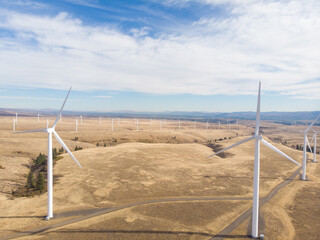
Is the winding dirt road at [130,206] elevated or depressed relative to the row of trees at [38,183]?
depressed

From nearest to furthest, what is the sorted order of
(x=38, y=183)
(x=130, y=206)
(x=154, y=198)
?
1. (x=130, y=206)
2. (x=154, y=198)
3. (x=38, y=183)

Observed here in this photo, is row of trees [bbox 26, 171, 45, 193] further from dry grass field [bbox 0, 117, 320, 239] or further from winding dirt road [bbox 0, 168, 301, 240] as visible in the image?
winding dirt road [bbox 0, 168, 301, 240]

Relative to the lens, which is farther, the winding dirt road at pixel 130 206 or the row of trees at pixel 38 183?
the row of trees at pixel 38 183

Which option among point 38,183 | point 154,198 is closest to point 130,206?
point 154,198

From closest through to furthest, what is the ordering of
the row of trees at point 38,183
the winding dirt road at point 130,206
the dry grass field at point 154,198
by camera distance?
the winding dirt road at point 130,206 → the dry grass field at point 154,198 → the row of trees at point 38,183

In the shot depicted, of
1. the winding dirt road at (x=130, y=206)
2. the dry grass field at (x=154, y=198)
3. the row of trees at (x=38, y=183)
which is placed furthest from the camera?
the row of trees at (x=38, y=183)

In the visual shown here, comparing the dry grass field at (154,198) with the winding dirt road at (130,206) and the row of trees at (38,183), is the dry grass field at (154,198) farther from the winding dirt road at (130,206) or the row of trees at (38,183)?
the row of trees at (38,183)

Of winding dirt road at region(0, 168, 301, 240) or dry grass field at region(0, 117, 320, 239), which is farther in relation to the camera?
dry grass field at region(0, 117, 320, 239)

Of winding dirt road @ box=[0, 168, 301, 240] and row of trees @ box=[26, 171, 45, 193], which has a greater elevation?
row of trees @ box=[26, 171, 45, 193]

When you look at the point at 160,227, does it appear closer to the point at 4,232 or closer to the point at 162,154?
the point at 4,232

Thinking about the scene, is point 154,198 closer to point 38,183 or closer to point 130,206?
point 130,206

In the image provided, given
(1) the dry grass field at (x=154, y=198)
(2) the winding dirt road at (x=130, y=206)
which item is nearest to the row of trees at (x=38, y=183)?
(1) the dry grass field at (x=154, y=198)

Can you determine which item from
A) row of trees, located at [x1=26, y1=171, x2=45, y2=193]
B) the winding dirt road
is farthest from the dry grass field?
row of trees, located at [x1=26, y1=171, x2=45, y2=193]
